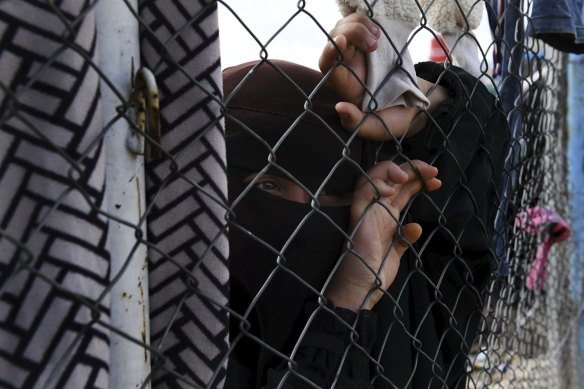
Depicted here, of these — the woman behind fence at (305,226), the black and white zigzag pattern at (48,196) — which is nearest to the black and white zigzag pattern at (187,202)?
the black and white zigzag pattern at (48,196)

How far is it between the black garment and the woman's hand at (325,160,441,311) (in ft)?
0.23

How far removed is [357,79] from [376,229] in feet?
1.36

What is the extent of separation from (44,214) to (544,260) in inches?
123

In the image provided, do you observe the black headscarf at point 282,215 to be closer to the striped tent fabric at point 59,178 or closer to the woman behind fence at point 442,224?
the woman behind fence at point 442,224

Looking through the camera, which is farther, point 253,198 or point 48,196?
point 253,198

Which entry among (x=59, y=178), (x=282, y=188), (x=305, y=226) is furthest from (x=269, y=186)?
(x=59, y=178)

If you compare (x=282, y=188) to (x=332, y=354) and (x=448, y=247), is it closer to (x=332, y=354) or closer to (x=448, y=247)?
(x=332, y=354)

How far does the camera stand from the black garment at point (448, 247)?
1.96 m

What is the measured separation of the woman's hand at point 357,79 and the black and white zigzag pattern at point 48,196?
0.70 meters

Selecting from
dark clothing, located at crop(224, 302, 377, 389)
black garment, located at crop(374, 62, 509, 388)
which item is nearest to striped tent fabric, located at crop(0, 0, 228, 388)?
dark clothing, located at crop(224, 302, 377, 389)

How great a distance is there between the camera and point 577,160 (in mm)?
4270

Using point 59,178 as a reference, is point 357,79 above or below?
above

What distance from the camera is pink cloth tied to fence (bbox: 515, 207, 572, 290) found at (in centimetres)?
332

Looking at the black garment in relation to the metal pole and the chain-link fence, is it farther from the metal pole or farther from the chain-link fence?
the metal pole
